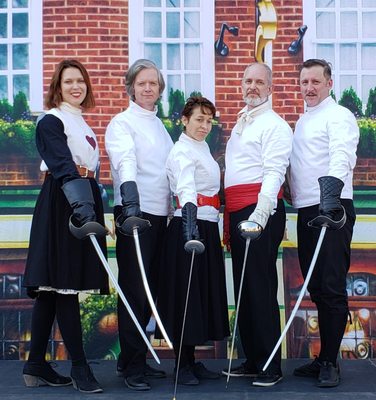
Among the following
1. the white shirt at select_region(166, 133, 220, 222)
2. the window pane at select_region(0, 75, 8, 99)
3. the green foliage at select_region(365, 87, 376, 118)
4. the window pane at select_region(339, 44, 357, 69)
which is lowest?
the white shirt at select_region(166, 133, 220, 222)

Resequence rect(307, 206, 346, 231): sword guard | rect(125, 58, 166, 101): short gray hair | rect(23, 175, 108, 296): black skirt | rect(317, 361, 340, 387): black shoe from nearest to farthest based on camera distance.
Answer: rect(307, 206, 346, 231): sword guard < rect(23, 175, 108, 296): black skirt < rect(317, 361, 340, 387): black shoe < rect(125, 58, 166, 101): short gray hair

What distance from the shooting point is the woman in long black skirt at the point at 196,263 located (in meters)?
4.32

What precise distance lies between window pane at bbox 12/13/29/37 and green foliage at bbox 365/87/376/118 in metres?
2.09

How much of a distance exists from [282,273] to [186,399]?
4.56 ft

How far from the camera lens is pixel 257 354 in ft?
14.4

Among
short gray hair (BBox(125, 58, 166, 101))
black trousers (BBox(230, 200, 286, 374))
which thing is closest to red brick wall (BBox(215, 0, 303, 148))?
short gray hair (BBox(125, 58, 166, 101))

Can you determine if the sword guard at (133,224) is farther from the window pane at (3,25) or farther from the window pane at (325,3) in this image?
the window pane at (325,3)

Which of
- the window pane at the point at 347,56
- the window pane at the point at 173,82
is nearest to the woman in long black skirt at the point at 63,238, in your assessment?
the window pane at the point at 173,82

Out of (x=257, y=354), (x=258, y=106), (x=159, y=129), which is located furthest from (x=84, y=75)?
(x=257, y=354)

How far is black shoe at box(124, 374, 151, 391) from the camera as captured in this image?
14.0 ft

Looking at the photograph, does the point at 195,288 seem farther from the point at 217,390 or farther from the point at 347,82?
the point at 347,82

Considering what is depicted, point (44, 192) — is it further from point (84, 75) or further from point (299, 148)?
point (299, 148)

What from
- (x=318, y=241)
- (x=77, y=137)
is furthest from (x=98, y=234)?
(x=318, y=241)

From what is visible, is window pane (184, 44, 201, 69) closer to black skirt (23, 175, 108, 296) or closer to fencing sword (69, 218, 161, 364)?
black skirt (23, 175, 108, 296)
